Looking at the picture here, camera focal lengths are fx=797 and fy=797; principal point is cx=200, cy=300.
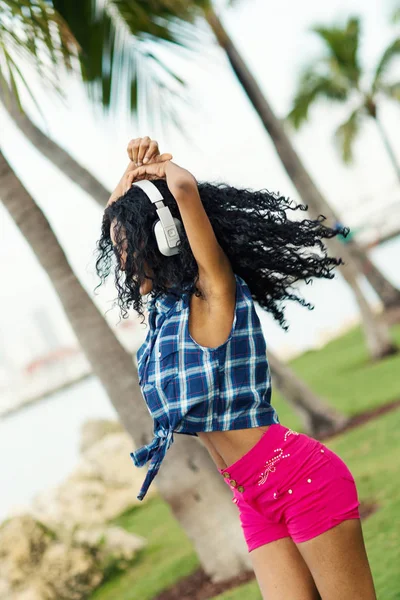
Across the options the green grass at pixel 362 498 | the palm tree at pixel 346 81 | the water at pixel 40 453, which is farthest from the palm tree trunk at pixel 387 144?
the green grass at pixel 362 498

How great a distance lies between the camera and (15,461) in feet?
59.5

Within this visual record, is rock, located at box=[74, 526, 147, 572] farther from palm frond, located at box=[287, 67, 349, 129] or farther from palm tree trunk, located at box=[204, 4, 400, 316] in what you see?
palm frond, located at box=[287, 67, 349, 129]

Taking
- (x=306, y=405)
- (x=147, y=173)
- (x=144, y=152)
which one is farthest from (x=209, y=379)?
(x=306, y=405)

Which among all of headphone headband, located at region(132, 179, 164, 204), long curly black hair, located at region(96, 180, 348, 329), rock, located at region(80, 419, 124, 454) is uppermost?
headphone headband, located at region(132, 179, 164, 204)

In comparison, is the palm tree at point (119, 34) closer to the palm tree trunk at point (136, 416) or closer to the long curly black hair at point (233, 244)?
the palm tree trunk at point (136, 416)

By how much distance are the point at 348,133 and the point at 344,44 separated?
583 centimetres

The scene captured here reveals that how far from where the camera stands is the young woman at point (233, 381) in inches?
91.0

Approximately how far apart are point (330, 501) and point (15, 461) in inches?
659

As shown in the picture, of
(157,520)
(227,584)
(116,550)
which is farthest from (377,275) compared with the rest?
(227,584)

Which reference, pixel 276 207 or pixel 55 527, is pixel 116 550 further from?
pixel 276 207

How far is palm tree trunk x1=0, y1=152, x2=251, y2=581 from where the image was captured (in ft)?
15.5

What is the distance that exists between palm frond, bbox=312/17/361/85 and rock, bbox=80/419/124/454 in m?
10.4

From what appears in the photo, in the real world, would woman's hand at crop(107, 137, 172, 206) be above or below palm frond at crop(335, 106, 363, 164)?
below

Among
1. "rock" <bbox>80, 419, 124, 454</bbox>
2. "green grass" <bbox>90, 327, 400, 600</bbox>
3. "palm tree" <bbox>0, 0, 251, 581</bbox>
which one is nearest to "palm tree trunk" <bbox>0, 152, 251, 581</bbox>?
"palm tree" <bbox>0, 0, 251, 581</bbox>
